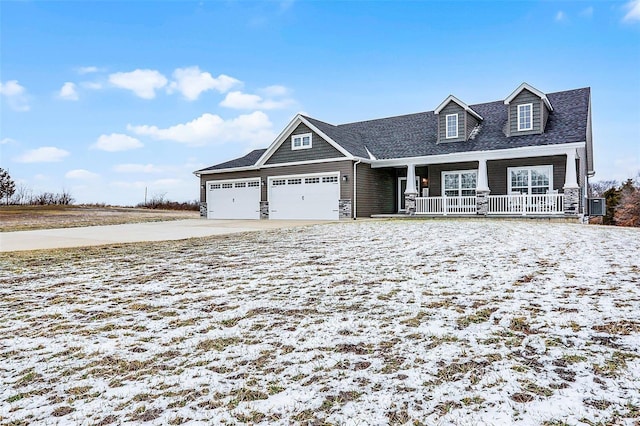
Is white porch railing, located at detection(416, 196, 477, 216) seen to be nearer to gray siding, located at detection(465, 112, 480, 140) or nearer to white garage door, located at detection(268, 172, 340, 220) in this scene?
gray siding, located at detection(465, 112, 480, 140)

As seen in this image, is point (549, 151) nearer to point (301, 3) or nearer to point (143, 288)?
point (301, 3)

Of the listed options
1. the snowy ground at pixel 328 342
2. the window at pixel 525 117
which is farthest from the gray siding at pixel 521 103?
the snowy ground at pixel 328 342

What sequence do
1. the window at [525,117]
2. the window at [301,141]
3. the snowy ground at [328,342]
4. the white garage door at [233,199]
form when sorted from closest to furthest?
the snowy ground at [328,342] → the window at [525,117] → the window at [301,141] → the white garage door at [233,199]

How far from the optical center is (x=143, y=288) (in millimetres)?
5133

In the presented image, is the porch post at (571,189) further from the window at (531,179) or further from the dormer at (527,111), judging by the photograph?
the dormer at (527,111)

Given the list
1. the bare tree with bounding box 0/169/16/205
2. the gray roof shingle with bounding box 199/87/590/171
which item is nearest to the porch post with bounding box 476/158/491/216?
the gray roof shingle with bounding box 199/87/590/171

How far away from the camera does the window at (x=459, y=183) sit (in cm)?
1770

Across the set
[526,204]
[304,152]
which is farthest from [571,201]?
[304,152]

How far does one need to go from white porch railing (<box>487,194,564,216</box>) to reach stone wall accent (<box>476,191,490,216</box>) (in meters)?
0.19

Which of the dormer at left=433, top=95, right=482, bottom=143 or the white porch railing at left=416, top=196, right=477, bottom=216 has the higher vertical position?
the dormer at left=433, top=95, right=482, bottom=143

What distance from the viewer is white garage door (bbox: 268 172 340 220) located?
60.8 feet

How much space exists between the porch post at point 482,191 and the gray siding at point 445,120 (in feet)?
6.74

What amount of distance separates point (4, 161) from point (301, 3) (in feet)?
101

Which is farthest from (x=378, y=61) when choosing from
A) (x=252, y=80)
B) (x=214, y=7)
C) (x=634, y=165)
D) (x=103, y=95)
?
(x=634, y=165)
